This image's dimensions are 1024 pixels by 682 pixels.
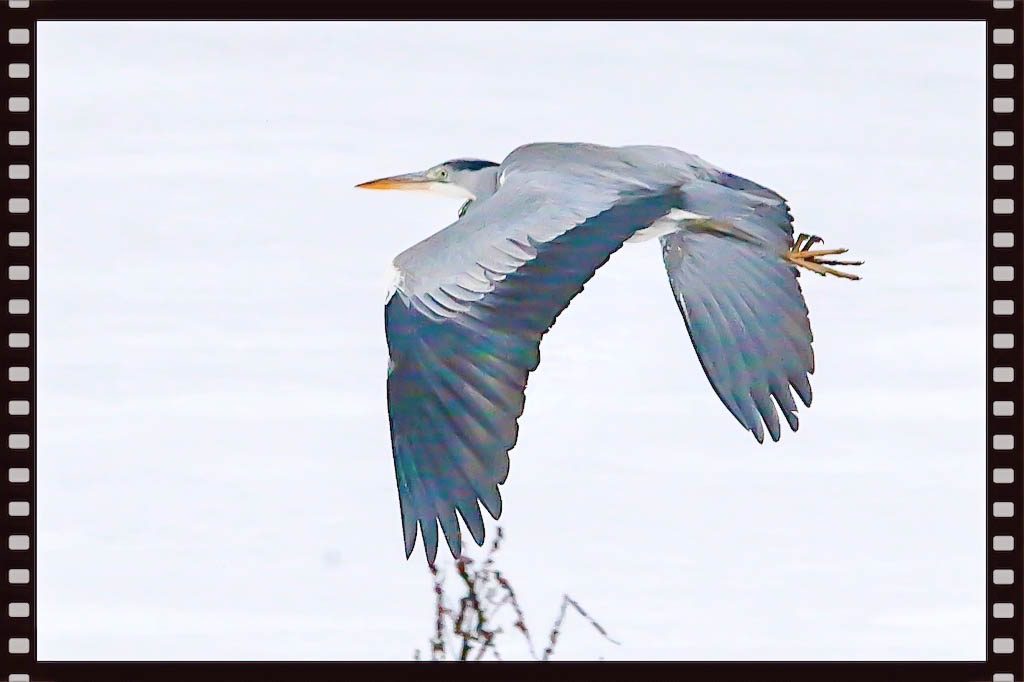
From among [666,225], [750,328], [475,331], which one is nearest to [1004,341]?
[475,331]

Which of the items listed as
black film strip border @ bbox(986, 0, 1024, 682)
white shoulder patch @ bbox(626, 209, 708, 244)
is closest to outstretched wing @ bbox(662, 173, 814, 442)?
white shoulder patch @ bbox(626, 209, 708, 244)

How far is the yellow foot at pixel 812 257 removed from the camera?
5.77 meters

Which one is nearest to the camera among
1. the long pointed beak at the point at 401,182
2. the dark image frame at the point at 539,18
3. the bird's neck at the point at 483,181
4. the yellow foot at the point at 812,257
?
the dark image frame at the point at 539,18

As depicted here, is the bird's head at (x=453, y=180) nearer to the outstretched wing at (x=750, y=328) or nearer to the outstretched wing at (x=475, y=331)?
the outstretched wing at (x=750, y=328)

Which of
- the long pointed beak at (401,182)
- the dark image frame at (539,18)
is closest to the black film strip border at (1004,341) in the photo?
the dark image frame at (539,18)

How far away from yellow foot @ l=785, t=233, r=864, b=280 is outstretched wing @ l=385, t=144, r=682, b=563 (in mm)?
891

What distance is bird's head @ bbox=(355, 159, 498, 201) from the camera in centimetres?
636

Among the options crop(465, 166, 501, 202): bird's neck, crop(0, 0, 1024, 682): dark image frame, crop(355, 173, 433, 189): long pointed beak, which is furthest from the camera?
crop(355, 173, 433, 189): long pointed beak

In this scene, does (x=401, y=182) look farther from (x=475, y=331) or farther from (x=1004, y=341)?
(x=1004, y=341)

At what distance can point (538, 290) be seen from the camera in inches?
175

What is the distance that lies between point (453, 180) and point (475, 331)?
226 cm

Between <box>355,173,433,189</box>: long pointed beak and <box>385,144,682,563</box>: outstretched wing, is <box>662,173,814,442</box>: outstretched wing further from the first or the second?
<box>355,173,433,189</box>: long pointed beak

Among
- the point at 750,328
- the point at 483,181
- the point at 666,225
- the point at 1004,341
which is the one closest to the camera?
the point at 1004,341

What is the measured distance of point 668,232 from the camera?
566 centimetres
